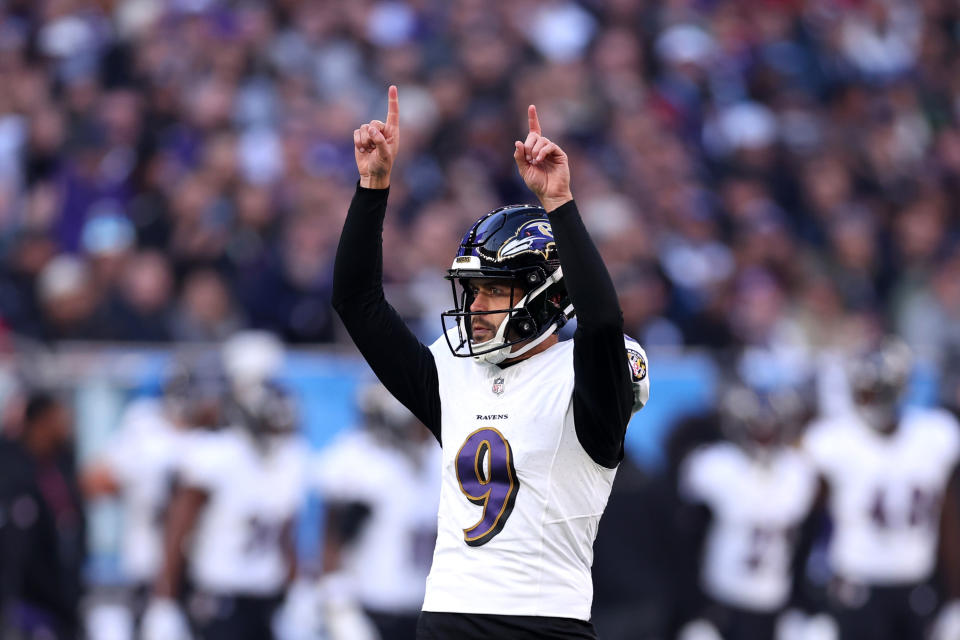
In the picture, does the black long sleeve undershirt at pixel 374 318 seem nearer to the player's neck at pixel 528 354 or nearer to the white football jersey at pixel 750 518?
the player's neck at pixel 528 354

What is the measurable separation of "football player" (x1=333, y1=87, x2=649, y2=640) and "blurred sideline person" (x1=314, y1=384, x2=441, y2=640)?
14.9 feet

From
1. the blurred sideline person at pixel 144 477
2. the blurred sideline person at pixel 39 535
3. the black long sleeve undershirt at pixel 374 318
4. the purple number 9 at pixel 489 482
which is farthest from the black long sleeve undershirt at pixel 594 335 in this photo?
the blurred sideline person at pixel 144 477

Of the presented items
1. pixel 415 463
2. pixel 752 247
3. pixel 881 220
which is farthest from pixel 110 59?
pixel 881 220

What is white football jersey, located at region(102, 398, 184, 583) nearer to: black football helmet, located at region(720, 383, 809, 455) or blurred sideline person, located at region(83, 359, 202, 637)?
blurred sideline person, located at region(83, 359, 202, 637)

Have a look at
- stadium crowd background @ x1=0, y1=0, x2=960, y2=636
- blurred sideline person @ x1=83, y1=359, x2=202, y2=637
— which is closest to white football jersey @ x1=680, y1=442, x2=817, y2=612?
stadium crowd background @ x1=0, y1=0, x2=960, y2=636

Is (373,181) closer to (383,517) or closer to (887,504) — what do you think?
(383,517)

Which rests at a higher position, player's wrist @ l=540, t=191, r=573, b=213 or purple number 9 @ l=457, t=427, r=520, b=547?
player's wrist @ l=540, t=191, r=573, b=213

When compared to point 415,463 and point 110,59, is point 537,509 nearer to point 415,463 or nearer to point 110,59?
point 415,463

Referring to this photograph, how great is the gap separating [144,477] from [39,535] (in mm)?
1133

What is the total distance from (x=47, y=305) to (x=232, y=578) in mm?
2030

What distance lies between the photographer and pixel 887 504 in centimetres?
862

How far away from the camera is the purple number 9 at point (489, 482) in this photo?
3629 mm

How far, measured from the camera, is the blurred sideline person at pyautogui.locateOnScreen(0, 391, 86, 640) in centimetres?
737

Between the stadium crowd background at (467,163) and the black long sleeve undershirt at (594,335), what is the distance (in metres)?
5.54
